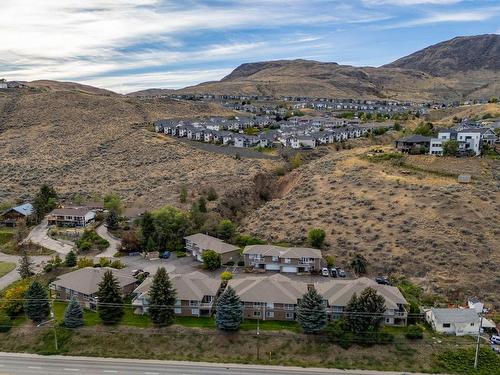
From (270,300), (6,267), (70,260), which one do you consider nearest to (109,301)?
(70,260)

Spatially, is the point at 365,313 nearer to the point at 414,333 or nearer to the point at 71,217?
the point at 414,333

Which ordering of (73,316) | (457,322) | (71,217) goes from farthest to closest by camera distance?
1. (71,217)
2. (73,316)
3. (457,322)

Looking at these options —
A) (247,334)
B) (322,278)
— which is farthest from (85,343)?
(322,278)

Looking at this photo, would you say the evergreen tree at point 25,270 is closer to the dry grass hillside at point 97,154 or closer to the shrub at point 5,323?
the shrub at point 5,323

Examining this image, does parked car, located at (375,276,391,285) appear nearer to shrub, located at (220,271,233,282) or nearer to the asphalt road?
the asphalt road

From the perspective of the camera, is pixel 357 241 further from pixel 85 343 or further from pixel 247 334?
pixel 85 343

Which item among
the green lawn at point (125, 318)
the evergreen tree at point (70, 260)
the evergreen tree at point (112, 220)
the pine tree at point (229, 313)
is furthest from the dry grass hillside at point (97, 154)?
the pine tree at point (229, 313)
